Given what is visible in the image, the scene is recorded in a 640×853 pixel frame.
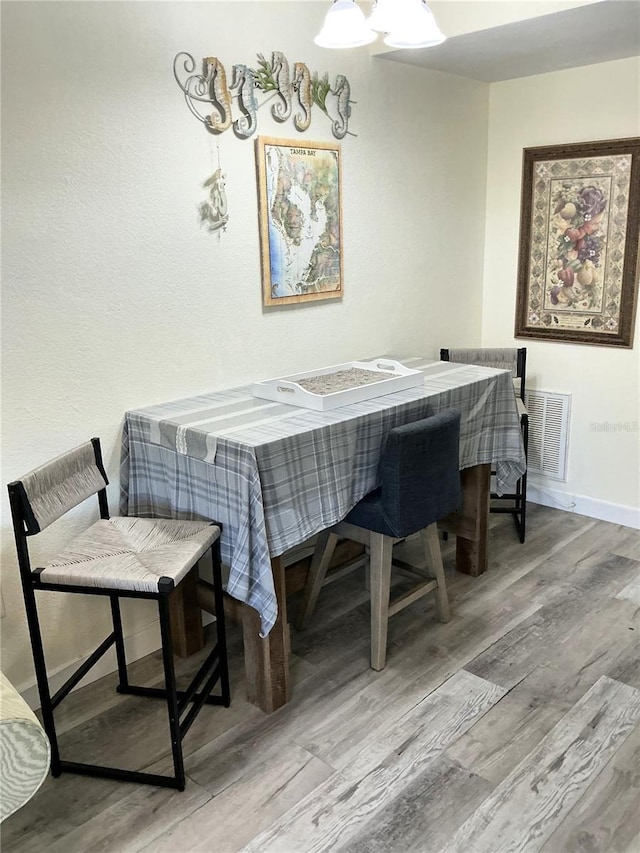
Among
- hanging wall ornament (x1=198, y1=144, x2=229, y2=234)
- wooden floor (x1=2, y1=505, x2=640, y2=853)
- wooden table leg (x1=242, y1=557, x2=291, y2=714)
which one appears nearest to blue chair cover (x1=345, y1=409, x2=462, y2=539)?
wooden table leg (x1=242, y1=557, x2=291, y2=714)

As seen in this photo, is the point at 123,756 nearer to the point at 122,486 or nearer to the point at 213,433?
the point at 122,486

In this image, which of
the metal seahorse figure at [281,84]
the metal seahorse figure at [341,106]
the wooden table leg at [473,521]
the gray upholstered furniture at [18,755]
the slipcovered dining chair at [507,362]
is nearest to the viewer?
the gray upholstered furniture at [18,755]

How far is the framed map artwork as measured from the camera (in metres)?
2.62

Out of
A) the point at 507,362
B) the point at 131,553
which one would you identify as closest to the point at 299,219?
the point at 507,362

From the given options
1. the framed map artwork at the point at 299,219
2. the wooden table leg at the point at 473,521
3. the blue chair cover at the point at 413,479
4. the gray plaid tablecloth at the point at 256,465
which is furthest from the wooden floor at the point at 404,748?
the framed map artwork at the point at 299,219

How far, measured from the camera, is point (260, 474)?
6.50 ft

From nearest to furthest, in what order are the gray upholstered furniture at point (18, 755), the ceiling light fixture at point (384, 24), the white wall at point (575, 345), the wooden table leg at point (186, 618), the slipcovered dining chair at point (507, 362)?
the gray upholstered furniture at point (18, 755) < the ceiling light fixture at point (384, 24) < the wooden table leg at point (186, 618) < the white wall at point (575, 345) < the slipcovered dining chair at point (507, 362)

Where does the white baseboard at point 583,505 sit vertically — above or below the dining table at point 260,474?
below

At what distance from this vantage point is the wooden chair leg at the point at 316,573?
260 centimetres

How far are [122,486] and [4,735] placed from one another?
3.77 feet

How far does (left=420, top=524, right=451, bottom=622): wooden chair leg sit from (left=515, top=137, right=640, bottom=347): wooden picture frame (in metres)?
1.55

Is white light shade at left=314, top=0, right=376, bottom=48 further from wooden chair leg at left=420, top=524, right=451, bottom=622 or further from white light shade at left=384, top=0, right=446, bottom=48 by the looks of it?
wooden chair leg at left=420, top=524, right=451, bottom=622

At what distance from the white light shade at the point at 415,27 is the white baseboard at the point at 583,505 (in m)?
2.44

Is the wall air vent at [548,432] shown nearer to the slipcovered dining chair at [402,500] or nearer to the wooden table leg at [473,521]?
the wooden table leg at [473,521]
